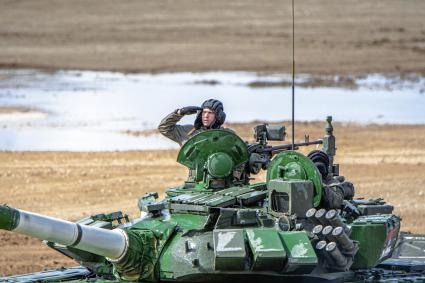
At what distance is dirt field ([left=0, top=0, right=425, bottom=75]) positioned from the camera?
2014 inches

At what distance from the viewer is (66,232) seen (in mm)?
16078

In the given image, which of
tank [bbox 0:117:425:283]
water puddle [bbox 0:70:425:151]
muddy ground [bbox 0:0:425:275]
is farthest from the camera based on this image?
water puddle [bbox 0:70:425:151]

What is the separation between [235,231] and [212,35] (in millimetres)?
40969

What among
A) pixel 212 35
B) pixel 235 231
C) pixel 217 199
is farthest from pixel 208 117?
pixel 212 35

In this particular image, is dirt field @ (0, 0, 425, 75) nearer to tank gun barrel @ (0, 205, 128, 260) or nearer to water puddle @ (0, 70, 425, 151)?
water puddle @ (0, 70, 425, 151)

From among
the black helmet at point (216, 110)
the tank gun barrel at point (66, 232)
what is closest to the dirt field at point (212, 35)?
the black helmet at point (216, 110)

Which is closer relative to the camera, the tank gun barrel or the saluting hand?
the tank gun barrel

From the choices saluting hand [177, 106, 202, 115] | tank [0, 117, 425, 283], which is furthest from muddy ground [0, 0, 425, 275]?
tank [0, 117, 425, 283]

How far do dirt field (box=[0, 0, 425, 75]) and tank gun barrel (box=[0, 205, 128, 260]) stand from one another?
32.3 metres

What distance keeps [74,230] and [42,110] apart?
24.3 m

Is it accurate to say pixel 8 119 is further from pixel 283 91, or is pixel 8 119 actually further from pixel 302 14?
pixel 302 14

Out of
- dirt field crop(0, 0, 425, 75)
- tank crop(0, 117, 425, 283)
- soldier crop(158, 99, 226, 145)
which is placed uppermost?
dirt field crop(0, 0, 425, 75)

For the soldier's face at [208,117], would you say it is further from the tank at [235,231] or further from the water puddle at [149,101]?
the water puddle at [149,101]

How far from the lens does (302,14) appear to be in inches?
2434
